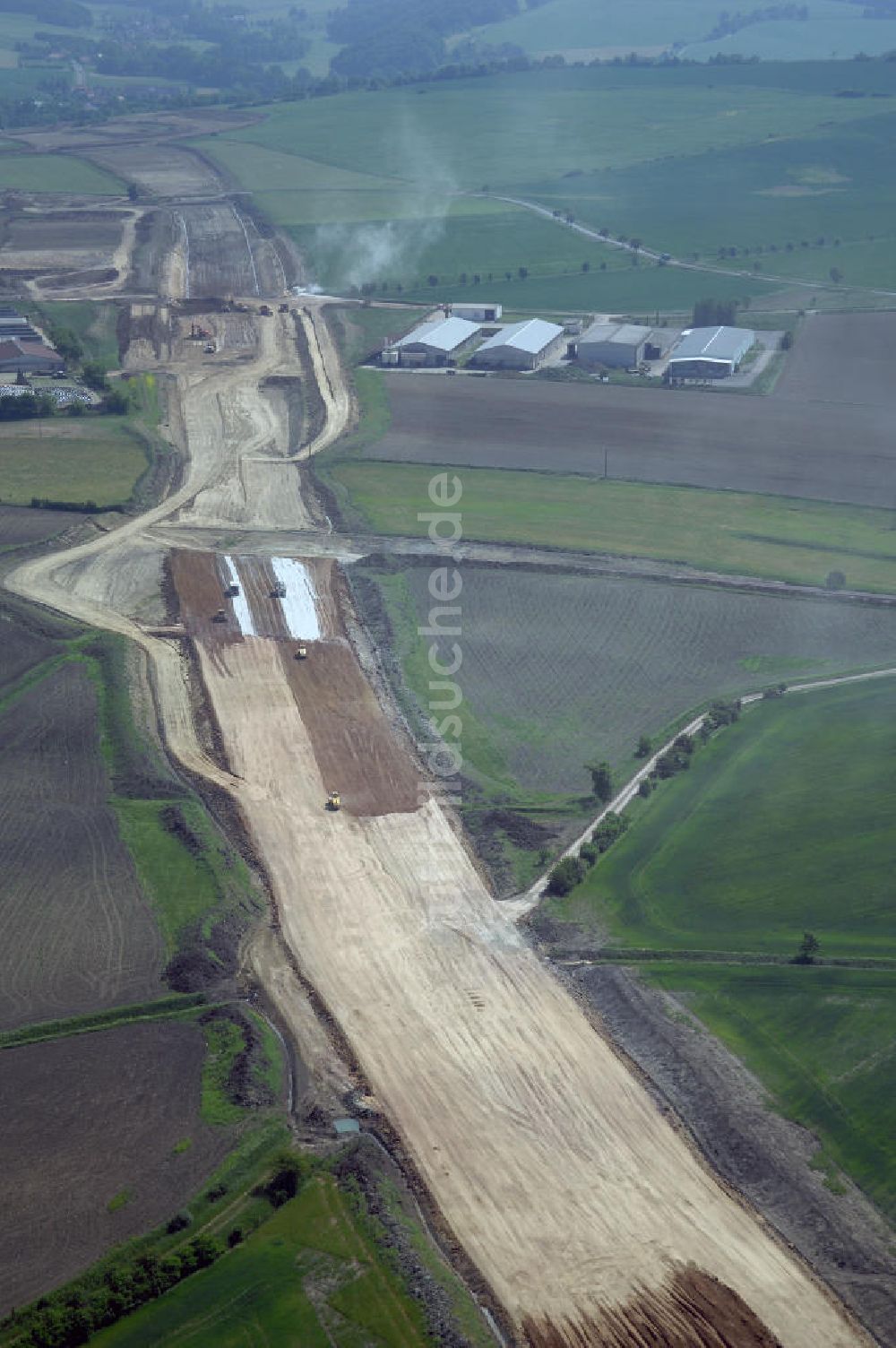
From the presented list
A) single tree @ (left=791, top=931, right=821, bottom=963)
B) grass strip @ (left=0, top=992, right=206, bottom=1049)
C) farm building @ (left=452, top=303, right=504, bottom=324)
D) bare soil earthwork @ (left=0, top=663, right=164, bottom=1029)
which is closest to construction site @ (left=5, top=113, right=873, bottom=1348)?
grass strip @ (left=0, top=992, right=206, bottom=1049)

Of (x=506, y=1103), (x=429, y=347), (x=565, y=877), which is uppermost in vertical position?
(x=429, y=347)

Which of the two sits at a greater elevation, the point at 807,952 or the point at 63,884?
the point at 63,884

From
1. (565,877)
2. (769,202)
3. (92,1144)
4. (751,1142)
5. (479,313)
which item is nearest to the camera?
(92,1144)

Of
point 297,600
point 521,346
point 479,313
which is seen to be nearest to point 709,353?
point 521,346

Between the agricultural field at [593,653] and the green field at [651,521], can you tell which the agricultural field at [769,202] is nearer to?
the green field at [651,521]

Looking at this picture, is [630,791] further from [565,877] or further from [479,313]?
[479,313]

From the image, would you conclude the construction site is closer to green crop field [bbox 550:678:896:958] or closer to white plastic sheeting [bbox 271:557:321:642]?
white plastic sheeting [bbox 271:557:321:642]

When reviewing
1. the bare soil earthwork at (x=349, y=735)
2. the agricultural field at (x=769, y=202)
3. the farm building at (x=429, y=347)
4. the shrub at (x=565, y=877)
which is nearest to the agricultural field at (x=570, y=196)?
the agricultural field at (x=769, y=202)
